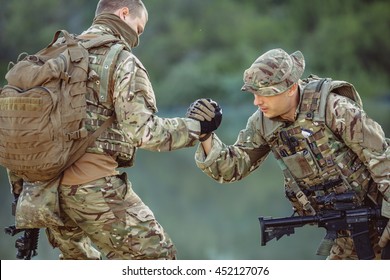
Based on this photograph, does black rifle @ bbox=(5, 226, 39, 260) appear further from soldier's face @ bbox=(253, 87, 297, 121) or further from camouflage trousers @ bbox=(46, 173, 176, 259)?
soldier's face @ bbox=(253, 87, 297, 121)

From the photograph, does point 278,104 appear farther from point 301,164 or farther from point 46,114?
point 46,114

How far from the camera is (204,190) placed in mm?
13078

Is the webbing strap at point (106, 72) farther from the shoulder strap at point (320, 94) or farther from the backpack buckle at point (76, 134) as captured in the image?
the shoulder strap at point (320, 94)

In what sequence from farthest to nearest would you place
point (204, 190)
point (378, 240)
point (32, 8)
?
1. point (32, 8)
2. point (204, 190)
3. point (378, 240)

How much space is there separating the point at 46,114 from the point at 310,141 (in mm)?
1036

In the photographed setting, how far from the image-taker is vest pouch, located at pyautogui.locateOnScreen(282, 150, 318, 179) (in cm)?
390

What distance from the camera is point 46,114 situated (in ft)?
11.8

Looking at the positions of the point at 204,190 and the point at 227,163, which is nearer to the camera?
the point at 227,163

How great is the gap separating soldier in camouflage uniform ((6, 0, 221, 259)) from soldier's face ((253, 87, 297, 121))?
0.81 feet

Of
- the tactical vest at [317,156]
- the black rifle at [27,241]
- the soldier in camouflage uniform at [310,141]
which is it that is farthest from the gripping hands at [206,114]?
the black rifle at [27,241]

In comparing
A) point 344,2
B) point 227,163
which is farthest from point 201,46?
point 227,163

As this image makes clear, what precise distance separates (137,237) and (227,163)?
20.4 inches

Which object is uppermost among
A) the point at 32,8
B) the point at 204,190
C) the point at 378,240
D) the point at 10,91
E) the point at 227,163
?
the point at 32,8
